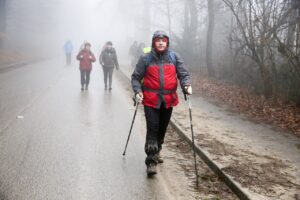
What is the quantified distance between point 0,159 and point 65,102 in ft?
21.9

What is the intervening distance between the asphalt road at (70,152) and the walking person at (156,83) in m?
0.63

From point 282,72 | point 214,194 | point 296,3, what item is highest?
A: point 296,3

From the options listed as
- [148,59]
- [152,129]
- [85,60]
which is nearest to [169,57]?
[148,59]

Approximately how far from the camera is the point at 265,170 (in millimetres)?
6512

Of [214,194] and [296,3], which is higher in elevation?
[296,3]

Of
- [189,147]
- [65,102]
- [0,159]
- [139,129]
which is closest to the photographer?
[0,159]

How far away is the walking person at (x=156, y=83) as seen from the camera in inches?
246

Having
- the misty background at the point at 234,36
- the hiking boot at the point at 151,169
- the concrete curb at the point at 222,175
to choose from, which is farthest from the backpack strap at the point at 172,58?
the misty background at the point at 234,36

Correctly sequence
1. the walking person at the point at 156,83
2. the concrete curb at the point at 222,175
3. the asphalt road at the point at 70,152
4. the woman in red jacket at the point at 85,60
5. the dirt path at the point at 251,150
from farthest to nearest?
the woman in red jacket at the point at 85,60, the walking person at the point at 156,83, the dirt path at the point at 251,150, the asphalt road at the point at 70,152, the concrete curb at the point at 222,175

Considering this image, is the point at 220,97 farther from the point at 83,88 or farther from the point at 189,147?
the point at 189,147

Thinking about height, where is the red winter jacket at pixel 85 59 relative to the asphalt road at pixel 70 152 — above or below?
above

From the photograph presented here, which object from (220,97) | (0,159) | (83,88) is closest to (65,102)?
(83,88)

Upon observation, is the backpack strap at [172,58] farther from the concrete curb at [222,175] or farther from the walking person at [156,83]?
the concrete curb at [222,175]

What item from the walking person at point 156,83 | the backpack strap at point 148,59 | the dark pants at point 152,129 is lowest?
the dark pants at point 152,129
